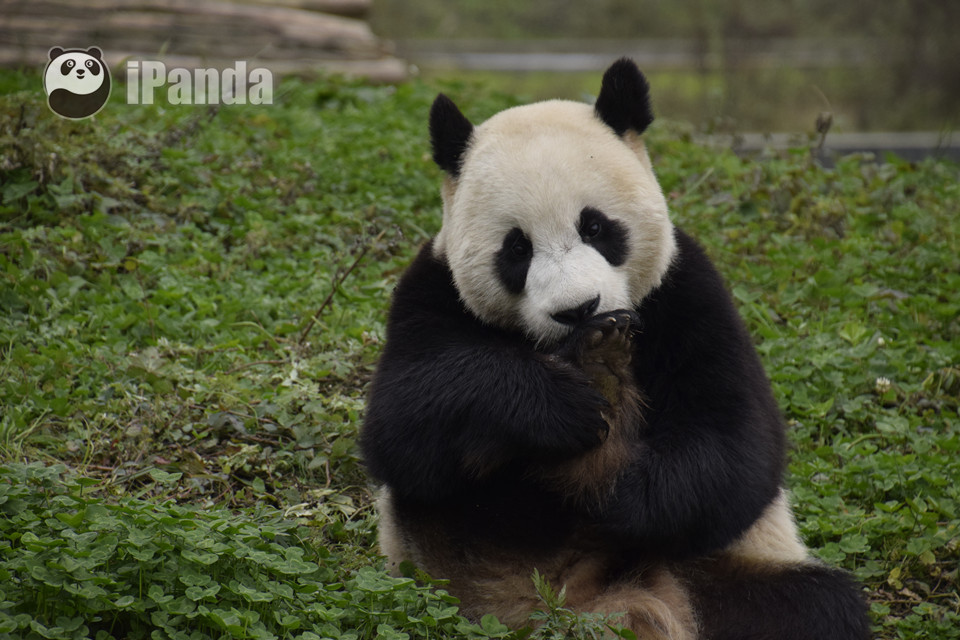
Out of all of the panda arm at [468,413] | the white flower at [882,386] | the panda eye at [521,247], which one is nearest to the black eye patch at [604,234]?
the panda eye at [521,247]

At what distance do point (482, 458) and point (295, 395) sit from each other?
5.81ft

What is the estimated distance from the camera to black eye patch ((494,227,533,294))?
11.7 feet

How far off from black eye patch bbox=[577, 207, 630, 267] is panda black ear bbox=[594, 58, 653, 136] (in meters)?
0.49

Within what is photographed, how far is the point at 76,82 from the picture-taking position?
769 centimetres

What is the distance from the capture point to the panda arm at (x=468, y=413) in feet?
11.3

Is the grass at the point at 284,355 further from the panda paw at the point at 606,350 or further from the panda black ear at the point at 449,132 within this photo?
the panda black ear at the point at 449,132

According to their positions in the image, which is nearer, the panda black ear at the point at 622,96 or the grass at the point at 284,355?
the grass at the point at 284,355

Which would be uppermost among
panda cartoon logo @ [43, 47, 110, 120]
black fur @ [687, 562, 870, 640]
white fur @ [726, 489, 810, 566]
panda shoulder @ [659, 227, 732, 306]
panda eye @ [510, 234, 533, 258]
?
panda cartoon logo @ [43, 47, 110, 120]

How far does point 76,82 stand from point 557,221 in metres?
5.54

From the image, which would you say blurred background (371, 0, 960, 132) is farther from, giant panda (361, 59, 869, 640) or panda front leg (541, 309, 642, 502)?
panda front leg (541, 309, 642, 502)

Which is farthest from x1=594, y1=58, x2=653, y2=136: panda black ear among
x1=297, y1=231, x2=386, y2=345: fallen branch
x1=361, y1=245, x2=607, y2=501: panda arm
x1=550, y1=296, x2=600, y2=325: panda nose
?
x1=297, y1=231, x2=386, y2=345: fallen branch

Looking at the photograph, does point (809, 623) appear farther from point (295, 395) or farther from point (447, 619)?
point (295, 395)

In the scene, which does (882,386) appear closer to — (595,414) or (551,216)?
(595,414)

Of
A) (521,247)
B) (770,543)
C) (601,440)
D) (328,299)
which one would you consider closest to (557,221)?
(521,247)
